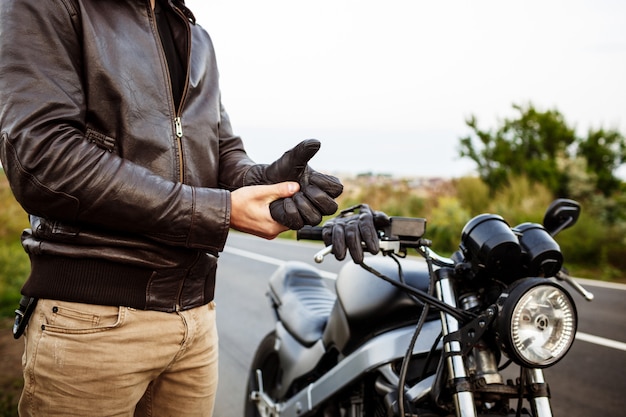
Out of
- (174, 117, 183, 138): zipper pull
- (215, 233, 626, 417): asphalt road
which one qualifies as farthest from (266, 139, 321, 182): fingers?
(215, 233, 626, 417): asphalt road

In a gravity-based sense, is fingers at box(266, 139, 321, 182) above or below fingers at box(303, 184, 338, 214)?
above

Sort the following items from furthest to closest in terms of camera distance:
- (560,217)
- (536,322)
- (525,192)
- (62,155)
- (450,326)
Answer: (525,192)
(560,217)
(450,326)
(536,322)
(62,155)

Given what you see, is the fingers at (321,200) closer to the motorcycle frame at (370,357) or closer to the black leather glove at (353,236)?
the black leather glove at (353,236)

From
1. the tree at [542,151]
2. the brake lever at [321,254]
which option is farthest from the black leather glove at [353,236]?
the tree at [542,151]

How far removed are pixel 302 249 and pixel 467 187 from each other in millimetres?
4353

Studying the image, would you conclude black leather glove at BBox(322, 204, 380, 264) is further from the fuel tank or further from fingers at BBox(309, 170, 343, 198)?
the fuel tank

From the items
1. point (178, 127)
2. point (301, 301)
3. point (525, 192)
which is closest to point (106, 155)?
point (178, 127)

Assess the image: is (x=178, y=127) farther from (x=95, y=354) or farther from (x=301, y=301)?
(x=301, y=301)

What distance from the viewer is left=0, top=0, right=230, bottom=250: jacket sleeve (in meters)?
1.09

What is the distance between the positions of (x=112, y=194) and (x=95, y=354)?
1.45 feet

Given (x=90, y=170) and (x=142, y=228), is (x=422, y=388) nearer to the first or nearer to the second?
(x=142, y=228)

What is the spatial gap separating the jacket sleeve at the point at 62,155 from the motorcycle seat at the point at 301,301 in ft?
4.47

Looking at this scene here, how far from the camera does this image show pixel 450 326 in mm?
1448

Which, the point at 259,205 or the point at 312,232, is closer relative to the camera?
the point at 259,205
